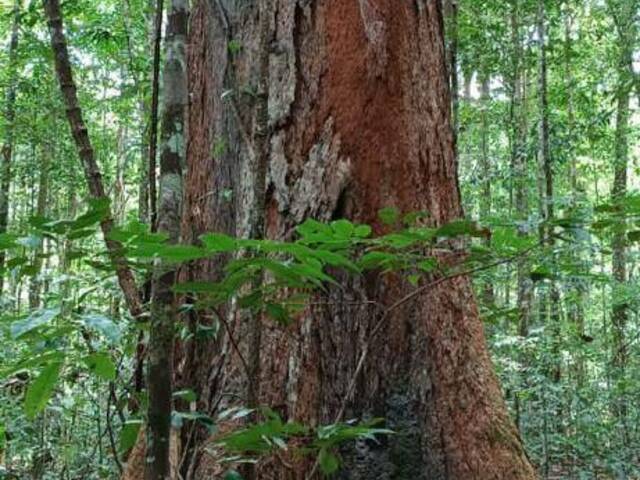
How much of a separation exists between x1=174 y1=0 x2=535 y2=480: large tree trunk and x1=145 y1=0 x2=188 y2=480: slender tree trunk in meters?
0.31

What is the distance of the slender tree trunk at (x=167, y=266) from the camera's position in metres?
1.99

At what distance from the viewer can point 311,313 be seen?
2.85 m

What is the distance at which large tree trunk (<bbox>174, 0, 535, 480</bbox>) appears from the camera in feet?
9.24

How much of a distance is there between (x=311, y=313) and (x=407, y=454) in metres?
0.67

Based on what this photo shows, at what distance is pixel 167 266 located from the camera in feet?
6.59

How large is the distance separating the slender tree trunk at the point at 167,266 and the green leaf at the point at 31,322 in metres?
0.40

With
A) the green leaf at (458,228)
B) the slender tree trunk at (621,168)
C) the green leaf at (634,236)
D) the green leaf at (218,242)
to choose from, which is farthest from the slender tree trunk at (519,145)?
the green leaf at (218,242)

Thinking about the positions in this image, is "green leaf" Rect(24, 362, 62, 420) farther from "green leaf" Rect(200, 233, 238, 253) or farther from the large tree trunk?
the large tree trunk

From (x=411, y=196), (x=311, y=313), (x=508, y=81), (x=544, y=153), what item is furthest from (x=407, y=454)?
(x=508, y=81)

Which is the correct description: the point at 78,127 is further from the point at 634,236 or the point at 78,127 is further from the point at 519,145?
the point at 519,145

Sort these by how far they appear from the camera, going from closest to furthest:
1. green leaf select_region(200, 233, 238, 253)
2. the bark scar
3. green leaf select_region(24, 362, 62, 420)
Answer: green leaf select_region(200, 233, 238, 253) → green leaf select_region(24, 362, 62, 420) → the bark scar

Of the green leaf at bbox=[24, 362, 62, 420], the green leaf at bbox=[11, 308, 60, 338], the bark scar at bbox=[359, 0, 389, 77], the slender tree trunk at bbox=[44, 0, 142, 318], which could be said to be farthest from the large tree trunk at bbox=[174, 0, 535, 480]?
the green leaf at bbox=[11, 308, 60, 338]

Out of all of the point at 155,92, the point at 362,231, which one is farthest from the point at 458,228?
the point at 155,92

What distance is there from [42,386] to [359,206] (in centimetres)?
153
